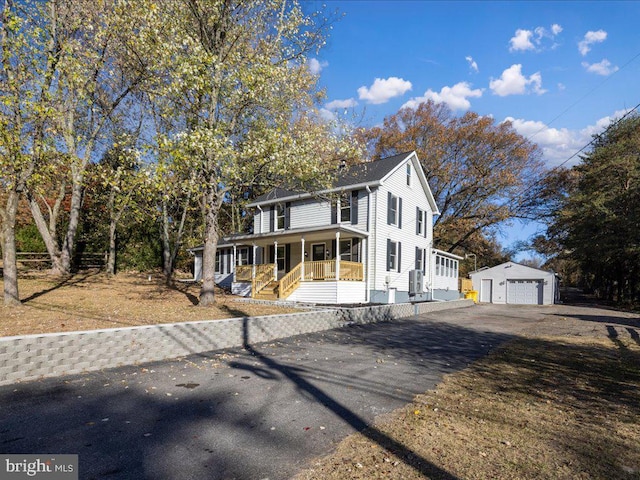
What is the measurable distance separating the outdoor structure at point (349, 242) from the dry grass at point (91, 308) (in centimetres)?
457

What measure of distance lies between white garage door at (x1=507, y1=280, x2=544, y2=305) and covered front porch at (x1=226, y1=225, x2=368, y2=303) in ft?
50.5

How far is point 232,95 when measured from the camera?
11.3 meters

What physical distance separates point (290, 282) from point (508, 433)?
14321 millimetres

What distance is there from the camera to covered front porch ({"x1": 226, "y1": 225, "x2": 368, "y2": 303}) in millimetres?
16797

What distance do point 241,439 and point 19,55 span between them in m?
9.95

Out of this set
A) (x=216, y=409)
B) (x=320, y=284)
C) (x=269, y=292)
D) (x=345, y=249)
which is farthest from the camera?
(x=345, y=249)

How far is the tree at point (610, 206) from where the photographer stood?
896 inches

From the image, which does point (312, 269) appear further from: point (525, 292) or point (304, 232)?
point (525, 292)

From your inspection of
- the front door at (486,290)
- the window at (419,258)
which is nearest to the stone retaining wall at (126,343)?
the window at (419,258)

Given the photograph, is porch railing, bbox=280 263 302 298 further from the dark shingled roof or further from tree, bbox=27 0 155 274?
tree, bbox=27 0 155 274

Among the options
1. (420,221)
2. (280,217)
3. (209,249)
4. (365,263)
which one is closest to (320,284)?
(365,263)

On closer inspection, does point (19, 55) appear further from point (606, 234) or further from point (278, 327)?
point (606, 234)

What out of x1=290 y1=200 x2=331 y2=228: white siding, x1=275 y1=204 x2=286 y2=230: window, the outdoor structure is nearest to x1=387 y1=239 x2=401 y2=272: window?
the outdoor structure

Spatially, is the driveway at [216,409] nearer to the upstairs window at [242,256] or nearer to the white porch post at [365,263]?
the white porch post at [365,263]
